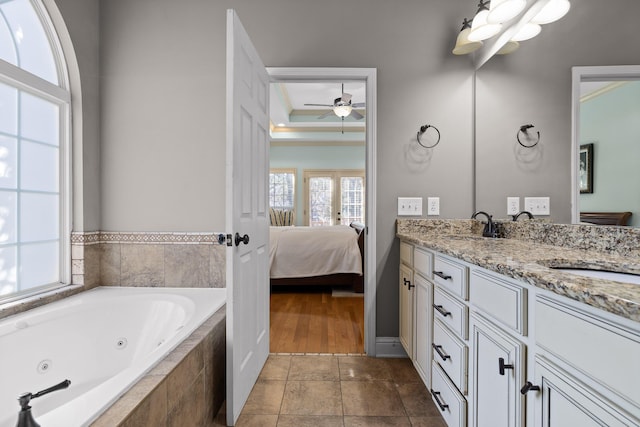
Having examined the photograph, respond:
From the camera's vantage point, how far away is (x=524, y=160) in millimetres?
1860

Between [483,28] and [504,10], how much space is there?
134 mm

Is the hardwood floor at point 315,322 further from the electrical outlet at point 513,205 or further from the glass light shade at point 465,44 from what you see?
the glass light shade at point 465,44

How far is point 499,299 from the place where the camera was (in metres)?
Result: 0.96

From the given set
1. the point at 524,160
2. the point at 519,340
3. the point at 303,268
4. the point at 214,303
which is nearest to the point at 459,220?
the point at 524,160

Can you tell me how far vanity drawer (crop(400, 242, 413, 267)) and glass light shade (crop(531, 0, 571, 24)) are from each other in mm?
1347

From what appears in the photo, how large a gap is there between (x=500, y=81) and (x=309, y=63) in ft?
4.19

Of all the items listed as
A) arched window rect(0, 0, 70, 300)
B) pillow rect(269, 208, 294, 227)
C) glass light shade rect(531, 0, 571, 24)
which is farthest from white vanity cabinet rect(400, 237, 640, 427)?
pillow rect(269, 208, 294, 227)

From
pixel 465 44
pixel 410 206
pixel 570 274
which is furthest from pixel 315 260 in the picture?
pixel 570 274

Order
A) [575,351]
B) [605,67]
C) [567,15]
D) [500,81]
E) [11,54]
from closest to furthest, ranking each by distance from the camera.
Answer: [575,351] < [605,67] < [567,15] < [11,54] < [500,81]

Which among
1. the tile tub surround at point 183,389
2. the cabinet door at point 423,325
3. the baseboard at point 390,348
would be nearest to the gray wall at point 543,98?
the cabinet door at point 423,325

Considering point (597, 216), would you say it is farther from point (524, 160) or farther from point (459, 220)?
point (459, 220)

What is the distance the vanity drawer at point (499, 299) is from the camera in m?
0.85

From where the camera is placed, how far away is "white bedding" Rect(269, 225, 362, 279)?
3.69m

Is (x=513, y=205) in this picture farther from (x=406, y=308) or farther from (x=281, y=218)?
(x=281, y=218)
